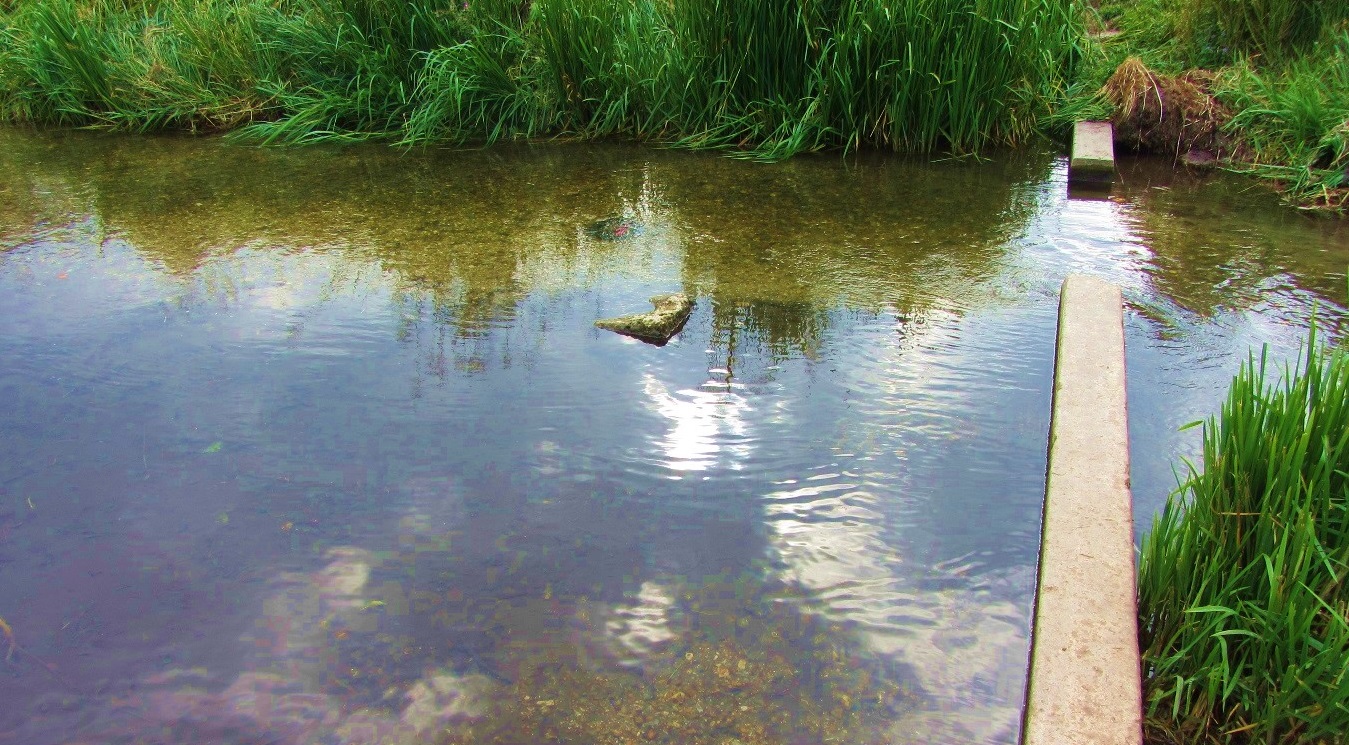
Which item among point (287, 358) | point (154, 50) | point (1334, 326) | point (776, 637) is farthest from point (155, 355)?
point (154, 50)

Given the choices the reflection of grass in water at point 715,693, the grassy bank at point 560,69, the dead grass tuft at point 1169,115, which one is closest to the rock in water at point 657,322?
the reflection of grass in water at point 715,693

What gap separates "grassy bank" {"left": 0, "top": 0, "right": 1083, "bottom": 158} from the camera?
5.14m

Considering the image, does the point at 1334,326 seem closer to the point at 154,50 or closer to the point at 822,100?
the point at 822,100

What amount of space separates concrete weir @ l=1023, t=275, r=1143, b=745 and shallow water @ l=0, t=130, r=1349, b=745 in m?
0.11

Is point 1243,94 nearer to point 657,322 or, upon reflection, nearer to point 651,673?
point 657,322

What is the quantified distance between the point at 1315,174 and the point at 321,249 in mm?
4450

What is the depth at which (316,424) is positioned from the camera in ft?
9.34

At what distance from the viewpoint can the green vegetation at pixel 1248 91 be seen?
4.72m

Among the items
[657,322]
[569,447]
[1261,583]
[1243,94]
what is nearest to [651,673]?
[569,447]

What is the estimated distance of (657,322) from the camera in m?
3.30

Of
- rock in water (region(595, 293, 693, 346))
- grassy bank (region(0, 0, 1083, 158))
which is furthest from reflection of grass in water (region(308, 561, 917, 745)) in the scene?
grassy bank (region(0, 0, 1083, 158))

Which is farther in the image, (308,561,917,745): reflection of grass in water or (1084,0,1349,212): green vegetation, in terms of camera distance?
(1084,0,1349,212): green vegetation

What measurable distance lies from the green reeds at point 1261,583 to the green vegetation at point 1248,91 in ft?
10.7

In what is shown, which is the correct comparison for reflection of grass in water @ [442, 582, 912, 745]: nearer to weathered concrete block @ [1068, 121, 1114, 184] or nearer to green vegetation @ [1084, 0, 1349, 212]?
weathered concrete block @ [1068, 121, 1114, 184]
